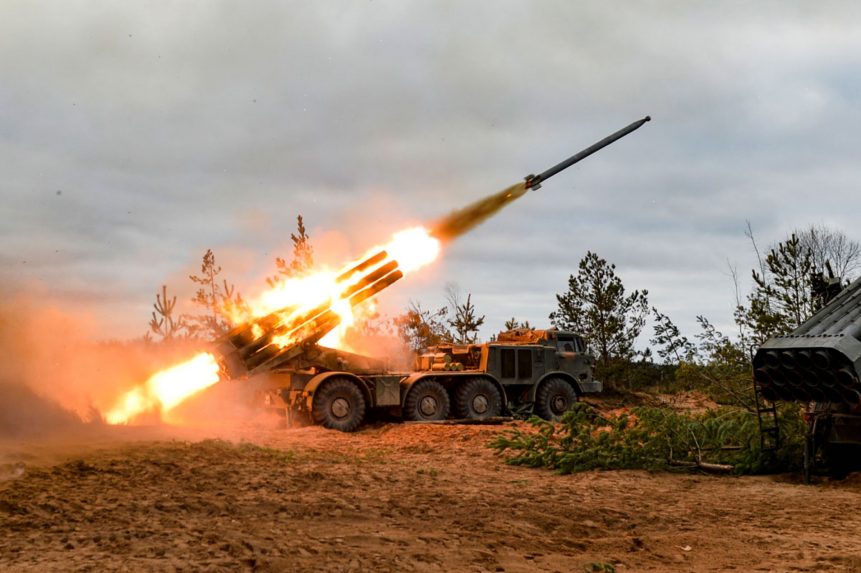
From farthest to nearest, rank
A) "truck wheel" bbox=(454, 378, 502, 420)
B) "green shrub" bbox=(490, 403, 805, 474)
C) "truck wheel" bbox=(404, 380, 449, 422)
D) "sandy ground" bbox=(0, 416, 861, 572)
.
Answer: "truck wheel" bbox=(454, 378, 502, 420)
"truck wheel" bbox=(404, 380, 449, 422)
"green shrub" bbox=(490, 403, 805, 474)
"sandy ground" bbox=(0, 416, 861, 572)

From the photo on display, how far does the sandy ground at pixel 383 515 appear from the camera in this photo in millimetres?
6289

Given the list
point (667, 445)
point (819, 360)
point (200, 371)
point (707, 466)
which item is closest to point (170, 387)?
point (200, 371)

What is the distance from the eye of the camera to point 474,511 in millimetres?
8320

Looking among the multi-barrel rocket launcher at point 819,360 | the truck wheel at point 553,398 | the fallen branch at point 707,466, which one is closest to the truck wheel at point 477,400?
the truck wheel at point 553,398

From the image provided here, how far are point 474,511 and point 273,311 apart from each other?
9.89 metres

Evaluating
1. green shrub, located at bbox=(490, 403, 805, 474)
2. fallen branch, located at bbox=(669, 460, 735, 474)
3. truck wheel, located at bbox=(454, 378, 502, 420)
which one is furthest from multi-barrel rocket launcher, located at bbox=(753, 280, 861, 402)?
truck wheel, located at bbox=(454, 378, 502, 420)

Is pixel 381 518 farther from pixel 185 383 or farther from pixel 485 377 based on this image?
pixel 485 377

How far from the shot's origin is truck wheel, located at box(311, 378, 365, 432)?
18.4 meters

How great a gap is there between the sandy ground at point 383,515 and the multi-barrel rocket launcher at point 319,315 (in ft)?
13.3

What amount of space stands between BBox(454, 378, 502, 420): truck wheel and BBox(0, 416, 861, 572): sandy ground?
7.28m

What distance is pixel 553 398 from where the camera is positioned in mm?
21469

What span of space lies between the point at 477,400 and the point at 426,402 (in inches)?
58.4

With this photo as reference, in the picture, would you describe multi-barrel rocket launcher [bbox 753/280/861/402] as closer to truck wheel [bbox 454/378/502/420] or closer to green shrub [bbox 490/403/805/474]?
green shrub [bbox 490/403/805/474]

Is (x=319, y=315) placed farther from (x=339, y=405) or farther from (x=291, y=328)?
(x=339, y=405)
